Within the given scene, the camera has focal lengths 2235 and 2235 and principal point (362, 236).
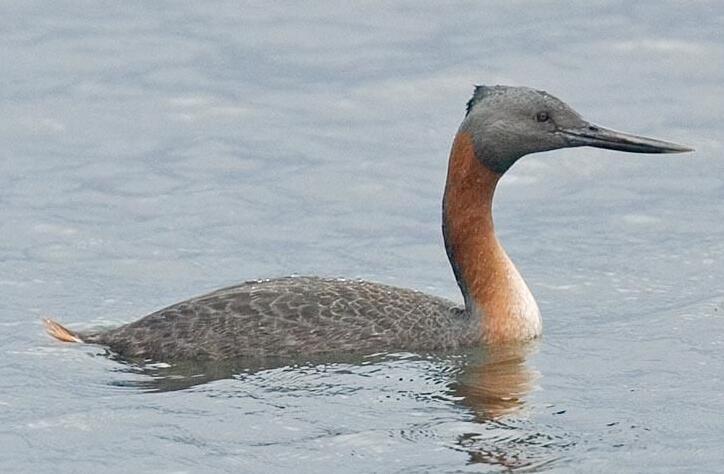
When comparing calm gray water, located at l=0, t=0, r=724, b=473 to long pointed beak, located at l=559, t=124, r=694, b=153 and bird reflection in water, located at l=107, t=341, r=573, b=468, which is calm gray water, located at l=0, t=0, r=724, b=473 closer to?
bird reflection in water, located at l=107, t=341, r=573, b=468

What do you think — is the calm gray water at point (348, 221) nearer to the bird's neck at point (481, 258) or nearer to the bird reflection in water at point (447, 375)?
the bird reflection in water at point (447, 375)

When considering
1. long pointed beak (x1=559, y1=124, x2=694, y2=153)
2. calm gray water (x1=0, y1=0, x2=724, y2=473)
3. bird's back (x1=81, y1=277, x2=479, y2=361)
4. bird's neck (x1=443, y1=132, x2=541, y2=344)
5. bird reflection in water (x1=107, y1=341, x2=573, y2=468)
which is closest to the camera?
calm gray water (x1=0, y1=0, x2=724, y2=473)

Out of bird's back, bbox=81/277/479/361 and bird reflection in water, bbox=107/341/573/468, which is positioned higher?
bird's back, bbox=81/277/479/361

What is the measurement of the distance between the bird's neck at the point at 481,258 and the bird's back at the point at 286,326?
6.5 inches

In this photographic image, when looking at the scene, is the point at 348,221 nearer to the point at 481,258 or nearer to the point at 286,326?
the point at 481,258

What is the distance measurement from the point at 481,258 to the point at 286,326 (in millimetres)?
1368

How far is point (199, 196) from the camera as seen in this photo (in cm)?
1702

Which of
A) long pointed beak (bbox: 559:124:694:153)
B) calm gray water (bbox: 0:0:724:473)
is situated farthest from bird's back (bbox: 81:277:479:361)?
long pointed beak (bbox: 559:124:694:153)

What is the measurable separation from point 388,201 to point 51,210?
8.32 feet

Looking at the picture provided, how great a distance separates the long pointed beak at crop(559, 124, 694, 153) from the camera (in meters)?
13.6

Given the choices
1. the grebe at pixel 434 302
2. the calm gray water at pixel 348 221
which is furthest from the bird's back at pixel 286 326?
the calm gray water at pixel 348 221

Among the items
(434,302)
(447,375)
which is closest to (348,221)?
(434,302)

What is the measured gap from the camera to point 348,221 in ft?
54.4

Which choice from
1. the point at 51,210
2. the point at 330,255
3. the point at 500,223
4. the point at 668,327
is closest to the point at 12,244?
the point at 51,210
